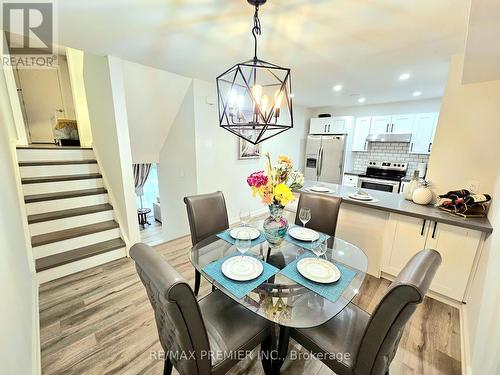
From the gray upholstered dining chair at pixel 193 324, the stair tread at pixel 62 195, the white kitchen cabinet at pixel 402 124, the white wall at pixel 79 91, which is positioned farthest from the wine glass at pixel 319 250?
the white wall at pixel 79 91

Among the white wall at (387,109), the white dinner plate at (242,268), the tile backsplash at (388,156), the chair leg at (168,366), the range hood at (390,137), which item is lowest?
the chair leg at (168,366)

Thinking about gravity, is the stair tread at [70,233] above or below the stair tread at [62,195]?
below

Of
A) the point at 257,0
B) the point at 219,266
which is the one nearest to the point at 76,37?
the point at 257,0

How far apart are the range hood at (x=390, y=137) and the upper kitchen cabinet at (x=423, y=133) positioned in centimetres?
12

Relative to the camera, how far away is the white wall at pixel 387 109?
4176 millimetres

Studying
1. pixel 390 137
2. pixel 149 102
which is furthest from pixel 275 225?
pixel 390 137

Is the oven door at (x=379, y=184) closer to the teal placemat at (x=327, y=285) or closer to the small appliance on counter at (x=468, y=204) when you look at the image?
the small appliance on counter at (x=468, y=204)

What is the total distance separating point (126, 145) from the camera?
2596 mm

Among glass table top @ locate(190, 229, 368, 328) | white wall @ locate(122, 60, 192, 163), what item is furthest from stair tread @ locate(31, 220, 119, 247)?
glass table top @ locate(190, 229, 368, 328)

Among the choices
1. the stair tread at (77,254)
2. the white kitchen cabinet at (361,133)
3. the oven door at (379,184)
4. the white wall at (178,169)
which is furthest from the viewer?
the white kitchen cabinet at (361,133)

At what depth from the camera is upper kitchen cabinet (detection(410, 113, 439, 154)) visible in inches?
156

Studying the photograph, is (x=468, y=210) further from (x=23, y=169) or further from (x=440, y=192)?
(x=23, y=169)

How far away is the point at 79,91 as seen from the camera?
3691mm

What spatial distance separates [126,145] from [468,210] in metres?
3.64
